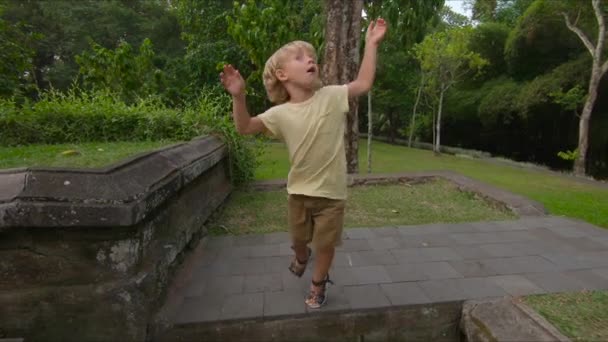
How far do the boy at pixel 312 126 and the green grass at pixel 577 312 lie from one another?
3.90 feet

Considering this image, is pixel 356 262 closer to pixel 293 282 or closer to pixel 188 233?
pixel 293 282

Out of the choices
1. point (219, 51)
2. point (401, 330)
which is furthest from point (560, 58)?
point (401, 330)

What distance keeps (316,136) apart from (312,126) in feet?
0.20

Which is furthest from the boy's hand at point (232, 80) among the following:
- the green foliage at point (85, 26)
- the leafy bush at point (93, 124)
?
the green foliage at point (85, 26)

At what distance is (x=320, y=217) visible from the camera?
7.07ft

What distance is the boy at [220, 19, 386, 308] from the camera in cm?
206

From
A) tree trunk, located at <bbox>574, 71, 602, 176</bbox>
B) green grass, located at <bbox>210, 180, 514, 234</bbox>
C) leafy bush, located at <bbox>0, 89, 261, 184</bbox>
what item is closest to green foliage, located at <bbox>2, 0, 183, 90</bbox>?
leafy bush, located at <bbox>0, 89, 261, 184</bbox>

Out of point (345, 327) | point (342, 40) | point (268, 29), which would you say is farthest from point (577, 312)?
point (268, 29)

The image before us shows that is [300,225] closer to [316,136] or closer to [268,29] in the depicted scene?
[316,136]

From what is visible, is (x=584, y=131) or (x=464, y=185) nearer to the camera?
(x=464, y=185)

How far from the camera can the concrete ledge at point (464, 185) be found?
4074mm

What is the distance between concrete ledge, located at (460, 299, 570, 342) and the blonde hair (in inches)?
62.0

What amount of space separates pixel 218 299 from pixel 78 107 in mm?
3770

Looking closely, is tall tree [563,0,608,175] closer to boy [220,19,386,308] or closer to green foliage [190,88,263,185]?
green foliage [190,88,263,185]
